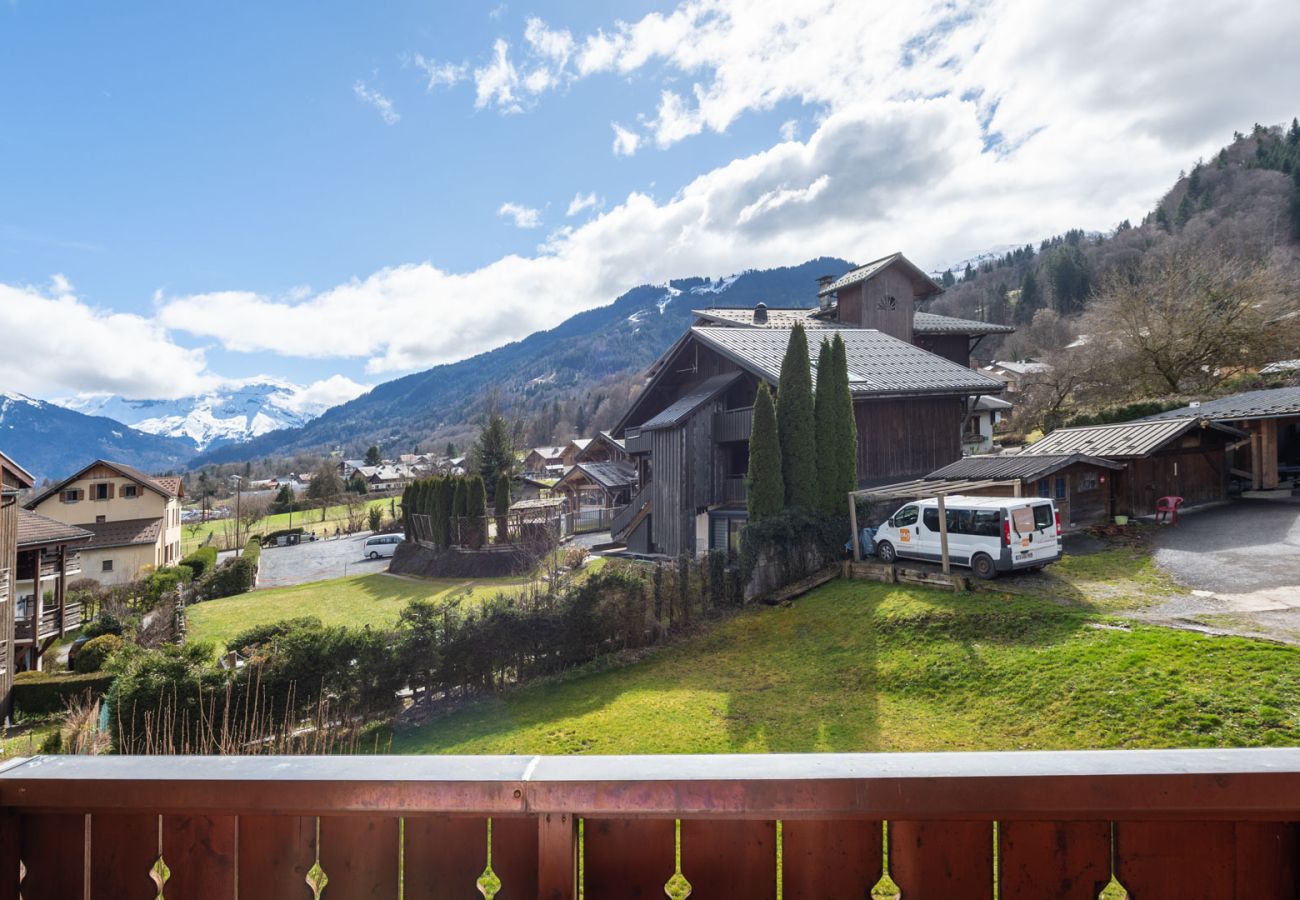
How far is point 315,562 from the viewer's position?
135 feet

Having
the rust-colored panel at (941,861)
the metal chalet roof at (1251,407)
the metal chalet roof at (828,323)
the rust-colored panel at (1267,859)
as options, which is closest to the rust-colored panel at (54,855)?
the rust-colored panel at (941,861)

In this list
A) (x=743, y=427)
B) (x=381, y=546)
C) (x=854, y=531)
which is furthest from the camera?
(x=381, y=546)

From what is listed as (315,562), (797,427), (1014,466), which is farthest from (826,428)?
(315,562)

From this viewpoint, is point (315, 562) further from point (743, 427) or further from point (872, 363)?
point (872, 363)

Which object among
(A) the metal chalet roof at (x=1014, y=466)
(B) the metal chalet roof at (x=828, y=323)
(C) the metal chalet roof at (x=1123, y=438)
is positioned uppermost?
(B) the metal chalet roof at (x=828, y=323)

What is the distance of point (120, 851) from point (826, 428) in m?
16.6

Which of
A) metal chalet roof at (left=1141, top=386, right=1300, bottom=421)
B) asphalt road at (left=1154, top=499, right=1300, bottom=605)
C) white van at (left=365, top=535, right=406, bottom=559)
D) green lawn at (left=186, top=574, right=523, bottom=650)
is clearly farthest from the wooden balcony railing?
white van at (left=365, top=535, right=406, bottom=559)

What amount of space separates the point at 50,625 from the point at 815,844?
1170 inches

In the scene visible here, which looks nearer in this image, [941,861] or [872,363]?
[941,861]

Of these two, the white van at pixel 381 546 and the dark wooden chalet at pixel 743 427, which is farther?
the white van at pixel 381 546

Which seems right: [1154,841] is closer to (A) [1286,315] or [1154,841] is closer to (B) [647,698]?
(B) [647,698]

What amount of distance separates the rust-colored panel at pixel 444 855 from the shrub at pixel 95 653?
22623mm

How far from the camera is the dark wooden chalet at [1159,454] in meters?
17.2

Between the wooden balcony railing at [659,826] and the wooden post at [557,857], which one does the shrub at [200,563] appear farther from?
the wooden post at [557,857]
